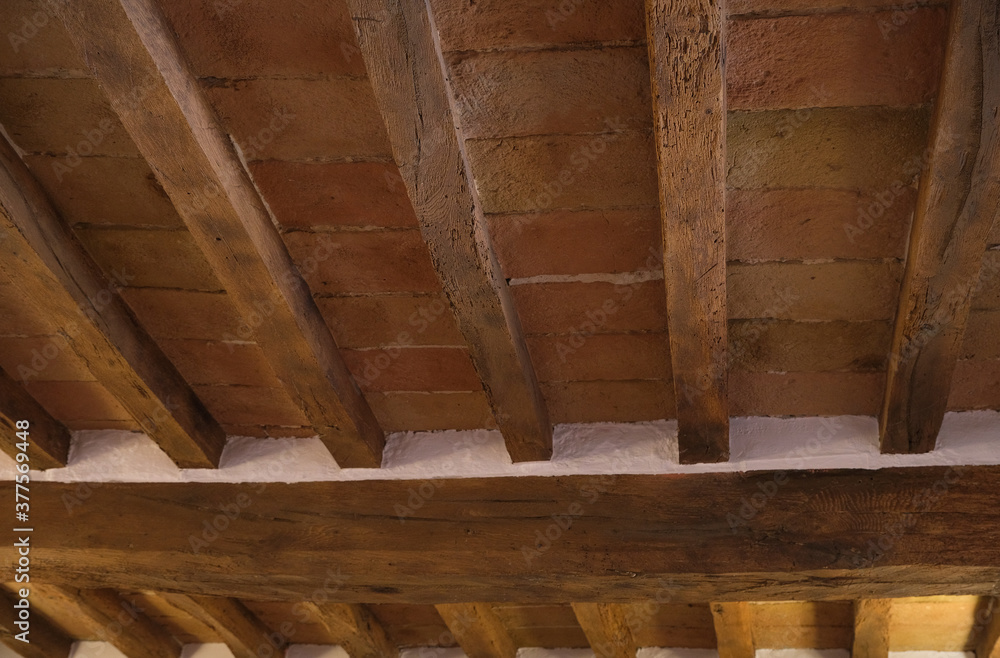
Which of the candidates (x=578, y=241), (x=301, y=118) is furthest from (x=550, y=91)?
(x=301, y=118)

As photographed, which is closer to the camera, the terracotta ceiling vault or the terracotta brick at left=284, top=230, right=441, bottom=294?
the terracotta ceiling vault

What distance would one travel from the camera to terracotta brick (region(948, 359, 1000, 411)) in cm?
206

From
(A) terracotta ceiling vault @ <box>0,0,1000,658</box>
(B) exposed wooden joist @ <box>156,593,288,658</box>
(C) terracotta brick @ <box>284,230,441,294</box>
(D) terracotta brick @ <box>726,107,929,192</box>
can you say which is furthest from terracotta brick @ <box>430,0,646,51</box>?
(B) exposed wooden joist @ <box>156,593,288,658</box>

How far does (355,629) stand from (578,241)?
2.05 meters

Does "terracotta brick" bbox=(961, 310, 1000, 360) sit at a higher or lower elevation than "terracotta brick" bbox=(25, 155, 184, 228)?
lower

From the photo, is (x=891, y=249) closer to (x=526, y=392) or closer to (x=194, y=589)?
(x=526, y=392)

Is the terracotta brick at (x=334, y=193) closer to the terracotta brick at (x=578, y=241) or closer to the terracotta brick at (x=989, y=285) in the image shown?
the terracotta brick at (x=578, y=241)

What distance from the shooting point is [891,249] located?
71.2 inches

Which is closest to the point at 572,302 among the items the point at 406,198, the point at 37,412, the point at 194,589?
the point at 406,198

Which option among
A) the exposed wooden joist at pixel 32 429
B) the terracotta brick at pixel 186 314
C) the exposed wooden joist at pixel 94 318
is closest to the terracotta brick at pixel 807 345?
the terracotta brick at pixel 186 314

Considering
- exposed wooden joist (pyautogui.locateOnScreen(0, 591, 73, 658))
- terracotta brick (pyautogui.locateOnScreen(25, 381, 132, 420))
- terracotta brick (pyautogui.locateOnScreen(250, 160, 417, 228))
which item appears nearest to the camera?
terracotta brick (pyautogui.locateOnScreen(250, 160, 417, 228))

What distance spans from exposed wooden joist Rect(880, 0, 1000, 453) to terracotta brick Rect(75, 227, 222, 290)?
160 centimetres

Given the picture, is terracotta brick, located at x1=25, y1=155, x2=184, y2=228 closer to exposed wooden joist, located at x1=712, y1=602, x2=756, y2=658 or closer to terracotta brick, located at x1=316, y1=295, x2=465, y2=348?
terracotta brick, located at x1=316, y1=295, x2=465, y2=348

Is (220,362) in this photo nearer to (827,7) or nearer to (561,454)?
(561,454)
